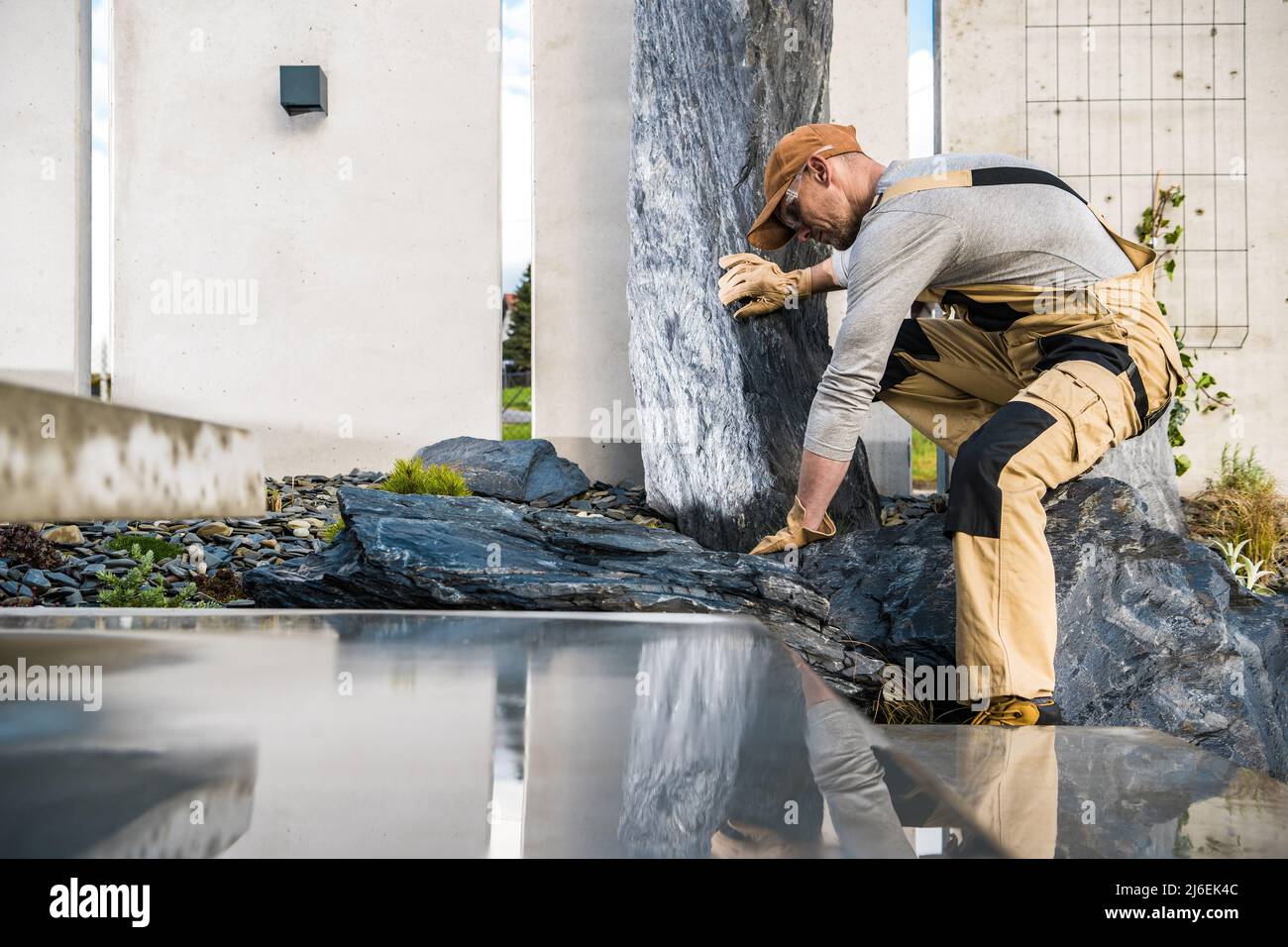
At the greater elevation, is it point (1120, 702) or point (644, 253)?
point (644, 253)

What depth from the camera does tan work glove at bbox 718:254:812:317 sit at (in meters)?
3.04

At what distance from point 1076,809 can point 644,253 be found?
3311mm

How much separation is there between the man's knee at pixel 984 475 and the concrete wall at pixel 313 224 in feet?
12.1

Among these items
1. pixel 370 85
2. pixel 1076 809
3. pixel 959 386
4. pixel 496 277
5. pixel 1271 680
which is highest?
pixel 370 85

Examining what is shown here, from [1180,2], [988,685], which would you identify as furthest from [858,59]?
[988,685]

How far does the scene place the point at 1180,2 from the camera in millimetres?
5043

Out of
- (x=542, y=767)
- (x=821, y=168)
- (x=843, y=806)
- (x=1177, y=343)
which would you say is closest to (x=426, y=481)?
(x=821, y=168)

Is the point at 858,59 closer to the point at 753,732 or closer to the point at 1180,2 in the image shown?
the point at 1180,2

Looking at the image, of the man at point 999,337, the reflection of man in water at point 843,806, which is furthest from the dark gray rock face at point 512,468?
the reflection of man in water at point 843,806

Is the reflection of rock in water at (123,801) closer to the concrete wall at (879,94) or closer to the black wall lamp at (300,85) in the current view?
the concrete wall at (879,94)

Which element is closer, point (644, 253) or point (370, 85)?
point (644, 253)

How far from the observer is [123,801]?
517mm
